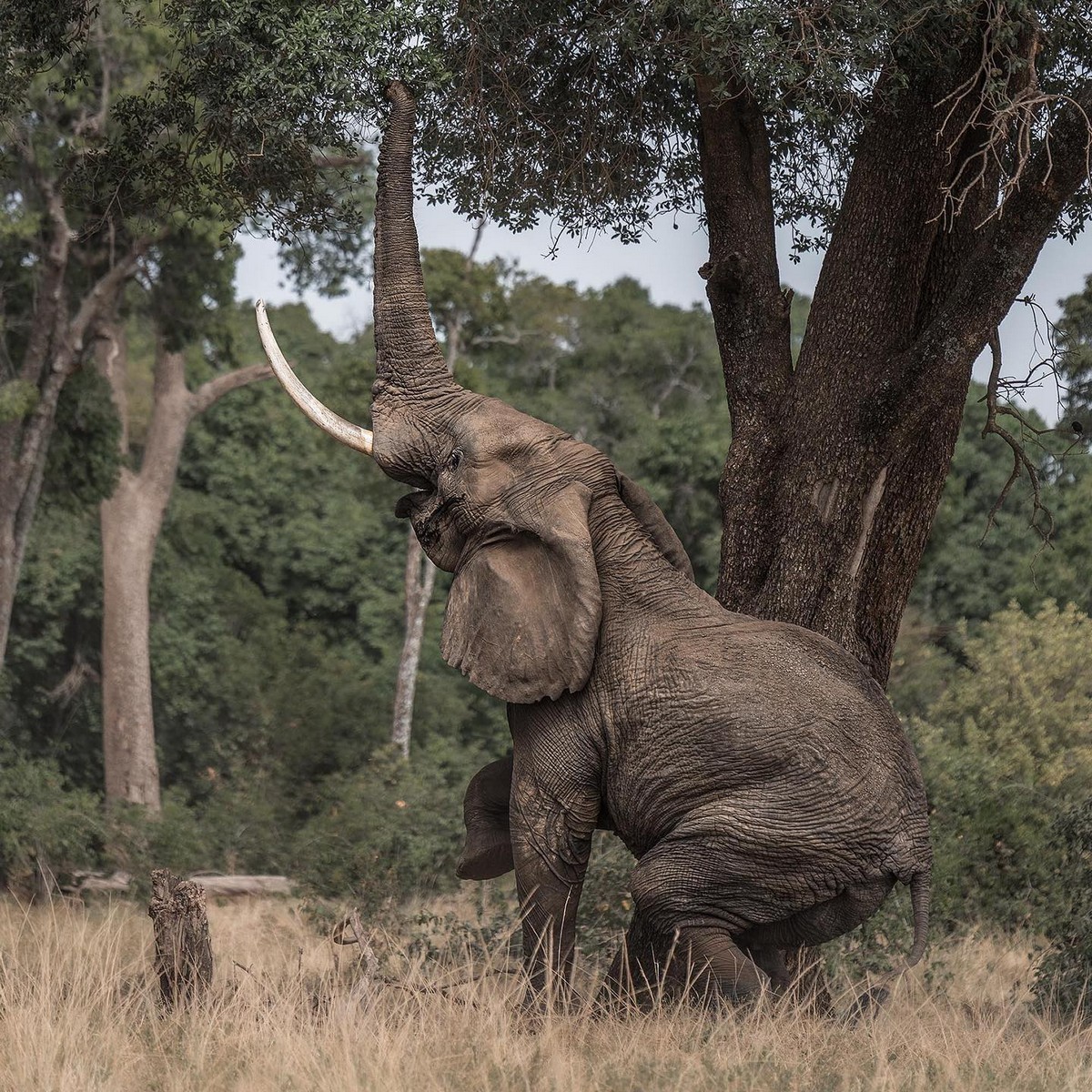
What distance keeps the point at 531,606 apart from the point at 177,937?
6.85 feet

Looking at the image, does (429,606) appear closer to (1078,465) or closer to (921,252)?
(1078,465)

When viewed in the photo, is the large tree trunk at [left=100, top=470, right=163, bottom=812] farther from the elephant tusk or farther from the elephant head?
the elephant tusk

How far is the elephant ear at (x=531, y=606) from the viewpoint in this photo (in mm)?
6320

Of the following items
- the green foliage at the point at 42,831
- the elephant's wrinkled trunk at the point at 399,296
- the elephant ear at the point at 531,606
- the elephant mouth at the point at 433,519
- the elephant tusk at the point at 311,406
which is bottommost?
the green foliage at the point at 42,831

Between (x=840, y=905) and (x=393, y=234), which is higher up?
(x=393, y=234)

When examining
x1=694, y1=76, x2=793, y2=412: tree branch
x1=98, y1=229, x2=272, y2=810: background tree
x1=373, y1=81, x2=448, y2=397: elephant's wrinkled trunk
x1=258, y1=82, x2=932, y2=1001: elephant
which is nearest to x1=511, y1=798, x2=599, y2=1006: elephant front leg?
x1=258, y1=82, x2=932, y2=1001: elephant

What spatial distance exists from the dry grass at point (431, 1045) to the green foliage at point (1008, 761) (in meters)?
3.87

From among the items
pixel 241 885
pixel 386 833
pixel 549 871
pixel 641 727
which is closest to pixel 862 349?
pixel 641 727

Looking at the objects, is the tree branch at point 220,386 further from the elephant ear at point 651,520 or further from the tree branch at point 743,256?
the elephant ear at point 651,520

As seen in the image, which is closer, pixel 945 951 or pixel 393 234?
pixel 393 234

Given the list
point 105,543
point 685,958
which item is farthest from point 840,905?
point 105,543

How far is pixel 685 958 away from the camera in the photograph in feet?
20.8

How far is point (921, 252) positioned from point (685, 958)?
12.7 ft

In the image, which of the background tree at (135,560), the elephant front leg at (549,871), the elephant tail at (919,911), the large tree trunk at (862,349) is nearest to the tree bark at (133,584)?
the background tree at (135,560)
